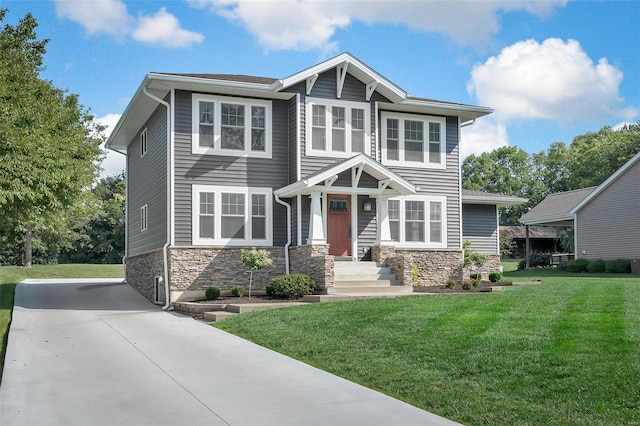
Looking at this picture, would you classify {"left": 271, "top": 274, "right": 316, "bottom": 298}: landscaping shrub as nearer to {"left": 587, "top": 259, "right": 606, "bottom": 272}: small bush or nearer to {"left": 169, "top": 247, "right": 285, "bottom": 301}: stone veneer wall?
{"left": 169, "top": 247, "right": 285, "bottom": 301}: stone veneer wall

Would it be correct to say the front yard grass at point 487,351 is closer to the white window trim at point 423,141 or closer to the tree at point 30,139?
the tree at point 30,139

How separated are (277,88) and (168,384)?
1237 centimetres

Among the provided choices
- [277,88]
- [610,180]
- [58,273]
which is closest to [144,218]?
[277,88]

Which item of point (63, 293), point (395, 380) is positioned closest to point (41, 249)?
point (63, 293)

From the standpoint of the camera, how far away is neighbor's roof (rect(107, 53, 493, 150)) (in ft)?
61.7

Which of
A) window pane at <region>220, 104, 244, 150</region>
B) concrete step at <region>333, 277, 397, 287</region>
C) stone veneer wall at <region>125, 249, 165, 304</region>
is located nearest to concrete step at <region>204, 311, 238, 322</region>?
concrete step at <region>333, 277, 397, 287</region>

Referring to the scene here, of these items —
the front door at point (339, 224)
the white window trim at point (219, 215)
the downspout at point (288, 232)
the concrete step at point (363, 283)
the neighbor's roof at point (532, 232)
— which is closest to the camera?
the concrete step at point (363, 283)

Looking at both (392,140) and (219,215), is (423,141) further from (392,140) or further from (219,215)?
(219,215)

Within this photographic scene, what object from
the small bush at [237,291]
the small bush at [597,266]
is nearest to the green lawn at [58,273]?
the small bush at [237,291]

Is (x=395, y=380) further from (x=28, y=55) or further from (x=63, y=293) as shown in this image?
(x=28, y=55)

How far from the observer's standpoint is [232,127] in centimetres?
1972

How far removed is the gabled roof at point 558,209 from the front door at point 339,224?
2117 cm

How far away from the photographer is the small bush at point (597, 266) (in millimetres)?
32781

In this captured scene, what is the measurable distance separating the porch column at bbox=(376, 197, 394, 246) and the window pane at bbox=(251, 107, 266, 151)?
12.6ft
